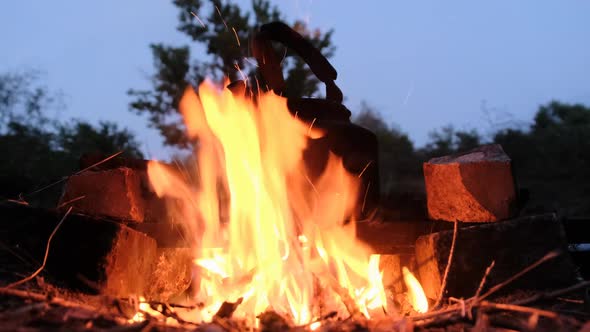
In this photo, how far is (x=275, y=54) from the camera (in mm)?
2424

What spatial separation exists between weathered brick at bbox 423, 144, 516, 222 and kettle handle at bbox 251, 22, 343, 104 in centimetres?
77

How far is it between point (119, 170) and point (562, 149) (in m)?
10.4

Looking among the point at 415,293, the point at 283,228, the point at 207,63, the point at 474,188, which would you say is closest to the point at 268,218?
the point at 283,228

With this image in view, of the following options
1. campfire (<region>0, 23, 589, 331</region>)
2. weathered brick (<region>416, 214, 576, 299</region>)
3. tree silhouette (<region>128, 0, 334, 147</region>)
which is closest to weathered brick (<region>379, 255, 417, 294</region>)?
campfire (<region>0, 23, 589, 331</region>)

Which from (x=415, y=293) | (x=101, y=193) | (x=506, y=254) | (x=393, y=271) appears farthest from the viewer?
(x=393, y=271)

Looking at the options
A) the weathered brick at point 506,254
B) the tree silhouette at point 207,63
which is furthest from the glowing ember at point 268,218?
the tree silhouette at point 207,63

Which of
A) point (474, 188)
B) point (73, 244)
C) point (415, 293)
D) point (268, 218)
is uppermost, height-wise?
point (474, 188)

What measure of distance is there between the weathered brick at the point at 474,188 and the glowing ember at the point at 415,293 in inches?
13.2

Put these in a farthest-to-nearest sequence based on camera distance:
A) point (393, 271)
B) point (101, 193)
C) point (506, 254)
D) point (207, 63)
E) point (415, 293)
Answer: point (207, 63), point (393, 271), point (101, 193), point (415, 293), point (506, 254)

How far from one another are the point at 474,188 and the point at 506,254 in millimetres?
405

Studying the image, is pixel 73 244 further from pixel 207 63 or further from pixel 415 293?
pixel 207 63

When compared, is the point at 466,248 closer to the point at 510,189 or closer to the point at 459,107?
the point at 510,189

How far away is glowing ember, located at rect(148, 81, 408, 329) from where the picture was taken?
2084 mm

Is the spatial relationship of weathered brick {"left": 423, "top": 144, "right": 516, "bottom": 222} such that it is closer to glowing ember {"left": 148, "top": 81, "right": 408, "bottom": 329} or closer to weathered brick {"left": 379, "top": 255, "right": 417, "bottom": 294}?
weathered brick {"left": 379, "top": 255, "right": 417, "bottom": 294}
